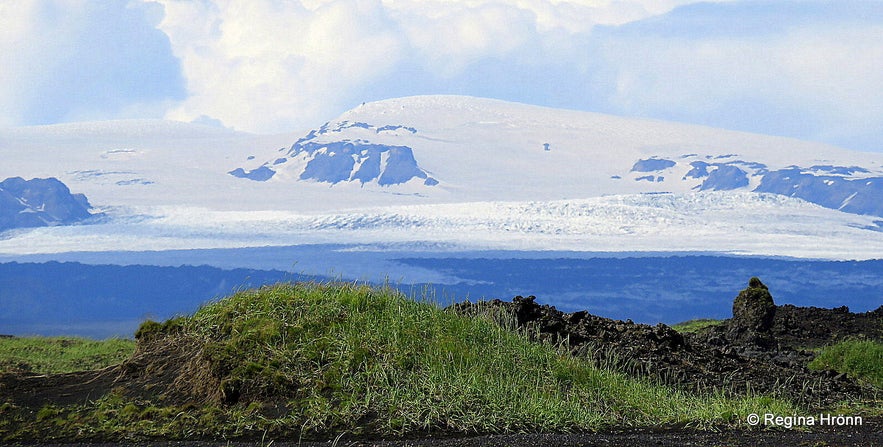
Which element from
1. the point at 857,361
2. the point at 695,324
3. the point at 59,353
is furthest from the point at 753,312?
the point at 59,353

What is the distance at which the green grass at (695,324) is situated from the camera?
22.8 meters

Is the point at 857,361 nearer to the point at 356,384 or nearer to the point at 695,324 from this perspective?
the point at 695,324

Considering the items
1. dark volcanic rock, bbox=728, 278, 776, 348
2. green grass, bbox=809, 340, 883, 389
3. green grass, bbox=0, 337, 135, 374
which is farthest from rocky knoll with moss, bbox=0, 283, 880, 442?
dark volcanic rock, bbox=728, 278, 776, 348

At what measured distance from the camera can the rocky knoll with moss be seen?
9109 millimetres

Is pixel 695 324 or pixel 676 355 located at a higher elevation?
pixel 676 355

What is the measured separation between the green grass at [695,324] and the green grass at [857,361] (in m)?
6.32

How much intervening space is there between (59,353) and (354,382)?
893cm

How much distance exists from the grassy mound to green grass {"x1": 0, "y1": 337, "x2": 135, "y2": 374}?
11.7 ft

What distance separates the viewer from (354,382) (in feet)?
31.5

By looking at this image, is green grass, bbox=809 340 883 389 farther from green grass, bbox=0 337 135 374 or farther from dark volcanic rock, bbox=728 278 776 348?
green grass, bbox=0 337 135 374

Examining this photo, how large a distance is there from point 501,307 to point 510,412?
3.70 meters

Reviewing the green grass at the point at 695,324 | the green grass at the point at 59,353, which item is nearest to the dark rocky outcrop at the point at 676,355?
the green grass at the point at 695,324

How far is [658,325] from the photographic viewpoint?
15133 millimetres

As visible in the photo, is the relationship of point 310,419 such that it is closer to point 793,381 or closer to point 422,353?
point 422,353
